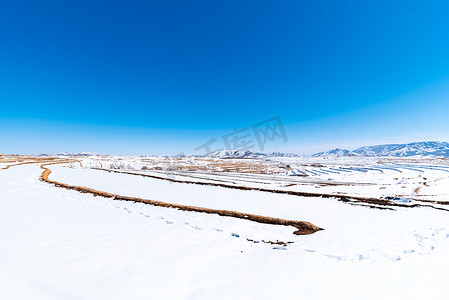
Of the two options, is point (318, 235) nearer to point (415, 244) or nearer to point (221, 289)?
point (415, 244)

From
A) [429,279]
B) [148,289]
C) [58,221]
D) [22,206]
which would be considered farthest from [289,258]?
[22,206]

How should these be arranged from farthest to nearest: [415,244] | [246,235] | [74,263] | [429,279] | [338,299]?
[246,235] < [415,244] < [74,263] < [429,279] < [338,299]

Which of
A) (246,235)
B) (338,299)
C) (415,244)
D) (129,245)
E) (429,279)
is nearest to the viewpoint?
(338,299)

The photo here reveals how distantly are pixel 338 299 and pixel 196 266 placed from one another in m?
4.13

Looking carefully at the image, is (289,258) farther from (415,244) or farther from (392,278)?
(415,244)

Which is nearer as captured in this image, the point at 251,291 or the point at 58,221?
the point at 251,291

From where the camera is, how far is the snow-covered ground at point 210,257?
5.17 meters

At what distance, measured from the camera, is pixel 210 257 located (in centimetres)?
691

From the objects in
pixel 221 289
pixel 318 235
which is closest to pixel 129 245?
pixel 221 289

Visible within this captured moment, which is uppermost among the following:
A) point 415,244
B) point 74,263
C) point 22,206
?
point 22,206

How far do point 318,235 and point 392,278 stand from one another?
3588 millimetres

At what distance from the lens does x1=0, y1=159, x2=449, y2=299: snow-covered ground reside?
517cm

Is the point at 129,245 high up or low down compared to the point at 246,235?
up

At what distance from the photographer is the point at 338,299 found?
486 centimetres
